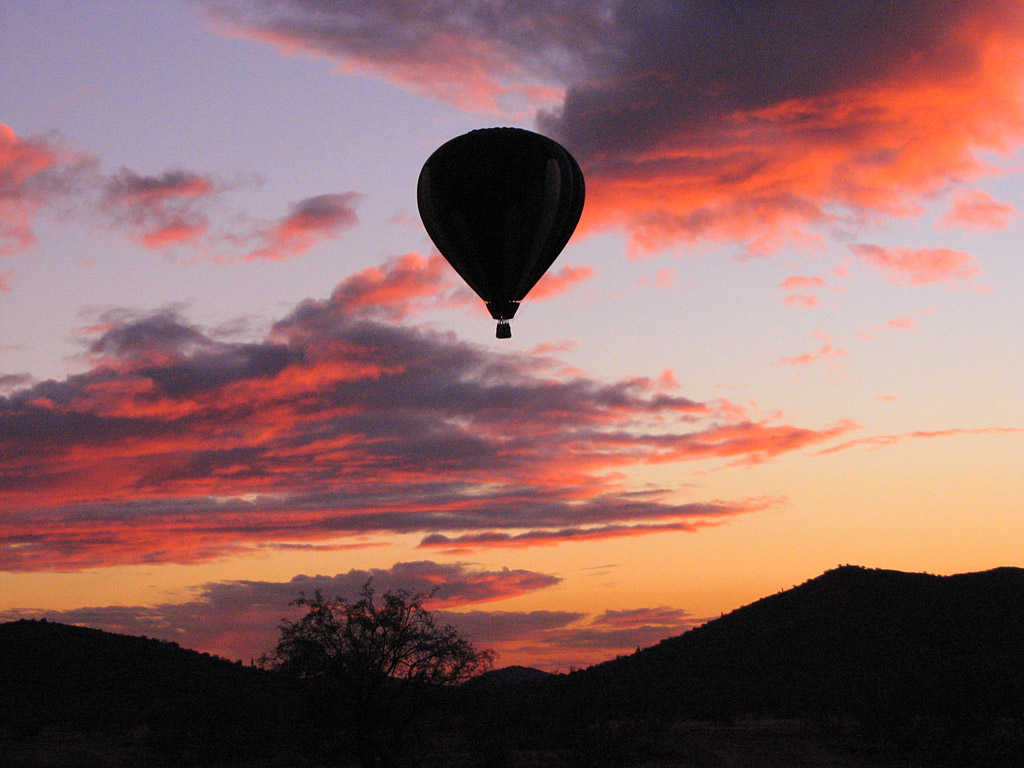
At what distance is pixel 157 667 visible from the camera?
83750 millimetres

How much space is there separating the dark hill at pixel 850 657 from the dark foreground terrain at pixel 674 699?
0.25 metres

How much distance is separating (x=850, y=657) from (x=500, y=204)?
213ft

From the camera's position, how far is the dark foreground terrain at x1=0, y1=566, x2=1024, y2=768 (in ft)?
162

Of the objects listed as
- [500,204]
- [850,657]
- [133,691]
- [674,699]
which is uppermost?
[500,204]

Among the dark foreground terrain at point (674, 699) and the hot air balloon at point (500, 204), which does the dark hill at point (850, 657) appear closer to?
the dark foreground terrain at point (674, 699)

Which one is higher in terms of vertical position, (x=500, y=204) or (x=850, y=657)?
(x=500, y=204)

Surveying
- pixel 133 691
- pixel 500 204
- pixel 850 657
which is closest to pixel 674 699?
pixel 850 657

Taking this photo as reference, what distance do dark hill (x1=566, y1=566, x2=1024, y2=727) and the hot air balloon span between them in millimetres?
37919

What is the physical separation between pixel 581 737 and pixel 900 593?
55218mm

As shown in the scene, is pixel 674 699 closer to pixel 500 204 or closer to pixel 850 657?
pixel 850 657

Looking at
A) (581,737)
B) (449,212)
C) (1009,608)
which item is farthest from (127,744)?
(1009,608)

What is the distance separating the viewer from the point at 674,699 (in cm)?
7669

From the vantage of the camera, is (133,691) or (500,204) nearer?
(500,204)

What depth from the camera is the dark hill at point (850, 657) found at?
210 ft
